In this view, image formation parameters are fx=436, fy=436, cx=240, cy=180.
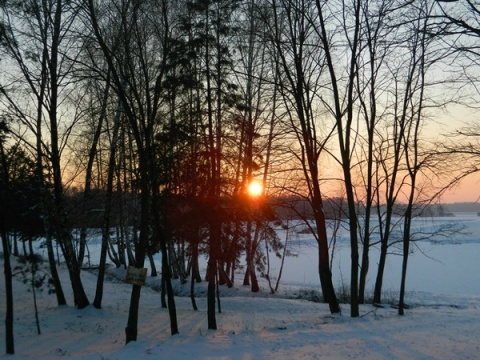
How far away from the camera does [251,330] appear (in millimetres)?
11688

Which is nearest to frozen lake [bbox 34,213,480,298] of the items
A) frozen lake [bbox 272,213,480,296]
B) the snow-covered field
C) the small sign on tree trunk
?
frozen lake [bbox 272,213,480,296]

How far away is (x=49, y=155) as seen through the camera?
14.9m

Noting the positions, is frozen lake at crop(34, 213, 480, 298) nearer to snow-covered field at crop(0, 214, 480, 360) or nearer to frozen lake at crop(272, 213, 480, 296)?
frozen lake at crop(272, 213, 480, 296)

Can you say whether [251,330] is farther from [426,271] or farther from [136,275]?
[426,271]

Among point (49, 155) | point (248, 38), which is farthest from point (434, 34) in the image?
point (248, 38)

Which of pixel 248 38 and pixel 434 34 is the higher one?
pixel 248 38

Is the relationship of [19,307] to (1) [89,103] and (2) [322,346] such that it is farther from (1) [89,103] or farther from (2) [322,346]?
(2) [322,346]

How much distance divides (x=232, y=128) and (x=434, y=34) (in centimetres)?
841

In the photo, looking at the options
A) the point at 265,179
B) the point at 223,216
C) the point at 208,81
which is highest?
the point at 208,81

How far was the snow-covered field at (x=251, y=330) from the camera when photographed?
8.59 metres

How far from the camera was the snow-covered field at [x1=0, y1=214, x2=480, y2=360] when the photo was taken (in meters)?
8.59

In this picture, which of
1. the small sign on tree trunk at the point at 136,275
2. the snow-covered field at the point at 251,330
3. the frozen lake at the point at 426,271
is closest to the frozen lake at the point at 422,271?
the frozen lake at the point at 426,271

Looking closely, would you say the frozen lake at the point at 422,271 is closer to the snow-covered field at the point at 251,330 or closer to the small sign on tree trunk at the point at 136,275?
the snow-covered field at the point at 251,330

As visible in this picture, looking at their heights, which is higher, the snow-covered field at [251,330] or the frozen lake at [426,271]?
the snow-covered field at [251,330]
